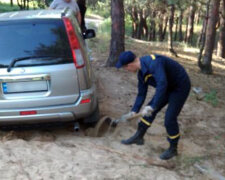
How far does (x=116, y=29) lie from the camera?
8.58m

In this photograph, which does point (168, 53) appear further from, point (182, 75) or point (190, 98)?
point (182, 75)

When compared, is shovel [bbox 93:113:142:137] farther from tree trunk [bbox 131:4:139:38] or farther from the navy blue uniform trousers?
tree trunk [bbox 131:4:139:38]

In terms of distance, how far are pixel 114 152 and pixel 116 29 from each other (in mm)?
5007

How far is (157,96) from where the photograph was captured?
144 inches

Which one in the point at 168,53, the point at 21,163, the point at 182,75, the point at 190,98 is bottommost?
the point at 168,53

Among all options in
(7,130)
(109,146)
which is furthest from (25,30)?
(109,146)

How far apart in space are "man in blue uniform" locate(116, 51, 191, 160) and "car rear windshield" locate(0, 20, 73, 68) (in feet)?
3.23

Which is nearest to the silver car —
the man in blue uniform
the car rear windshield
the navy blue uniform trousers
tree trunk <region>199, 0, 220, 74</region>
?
the car rear windshield

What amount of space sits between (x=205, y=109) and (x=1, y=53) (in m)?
4.55

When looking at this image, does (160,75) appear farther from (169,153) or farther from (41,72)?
(41,72)

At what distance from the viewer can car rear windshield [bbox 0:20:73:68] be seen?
165 inches

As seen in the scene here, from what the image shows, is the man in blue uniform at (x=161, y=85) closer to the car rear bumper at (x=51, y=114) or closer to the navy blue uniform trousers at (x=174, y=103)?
the navy blue uniform trousers at (x=174, y=103)

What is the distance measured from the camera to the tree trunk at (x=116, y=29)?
846 cm

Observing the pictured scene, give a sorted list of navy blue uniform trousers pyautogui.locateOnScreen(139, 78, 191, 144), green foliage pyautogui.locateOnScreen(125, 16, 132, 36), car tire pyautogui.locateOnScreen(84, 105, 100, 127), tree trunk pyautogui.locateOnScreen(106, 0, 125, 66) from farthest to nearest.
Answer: green foliage pyautogui.locateOnScreen(125, 16, 132, 36)
tree trunk pyautogui.locateOnScreen(106, 0, 125, 66)
car tire pyautogui.locateOnScreen(84, 105, 100, 127)
navy blue uniform trousers pyautogui.locateOnScreen(139, 78, 191, 144)
